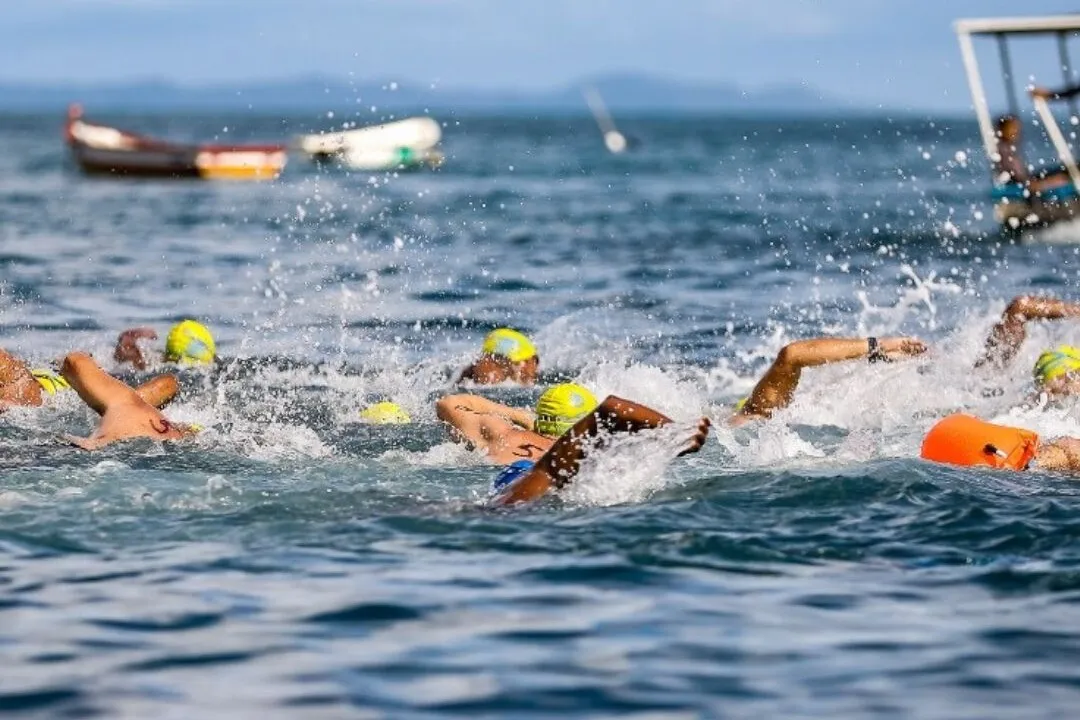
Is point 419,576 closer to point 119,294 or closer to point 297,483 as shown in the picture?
point 297,483

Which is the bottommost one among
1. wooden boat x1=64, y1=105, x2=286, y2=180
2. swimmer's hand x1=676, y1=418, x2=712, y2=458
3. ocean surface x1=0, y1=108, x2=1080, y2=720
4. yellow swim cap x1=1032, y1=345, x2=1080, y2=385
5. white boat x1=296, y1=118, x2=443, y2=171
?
ocean surface x1=0, y1=108, x2=1080, y2=720

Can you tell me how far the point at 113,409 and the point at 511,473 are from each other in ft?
10.9

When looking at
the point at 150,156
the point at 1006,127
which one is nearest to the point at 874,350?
the point at 1006,127

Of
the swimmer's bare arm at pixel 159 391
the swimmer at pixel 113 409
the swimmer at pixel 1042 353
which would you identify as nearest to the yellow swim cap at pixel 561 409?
the swimmer at pixel 113 409

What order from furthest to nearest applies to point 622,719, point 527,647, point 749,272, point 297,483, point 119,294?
point 749,272 < point 119,294 < point 297,483 < point 527,647 < point 622,719

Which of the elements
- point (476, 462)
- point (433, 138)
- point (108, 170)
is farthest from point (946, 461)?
point (433, 138)

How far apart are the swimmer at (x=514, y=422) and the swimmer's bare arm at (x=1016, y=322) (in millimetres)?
4519

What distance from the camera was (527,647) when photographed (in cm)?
786

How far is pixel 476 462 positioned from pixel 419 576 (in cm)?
295

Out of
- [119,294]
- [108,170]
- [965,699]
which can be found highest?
[108,170]

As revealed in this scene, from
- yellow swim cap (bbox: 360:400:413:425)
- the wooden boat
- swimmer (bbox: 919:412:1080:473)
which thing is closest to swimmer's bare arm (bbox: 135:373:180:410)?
yellow swim cap (bbox: 360:400:413:425)

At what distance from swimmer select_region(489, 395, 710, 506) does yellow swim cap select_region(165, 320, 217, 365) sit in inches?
281

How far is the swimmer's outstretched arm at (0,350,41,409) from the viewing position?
13.7 meters

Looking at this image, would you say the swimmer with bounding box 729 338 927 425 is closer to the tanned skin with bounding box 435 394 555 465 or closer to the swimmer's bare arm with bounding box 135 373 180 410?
the tanned skin with bounding box 435 394 555 465
